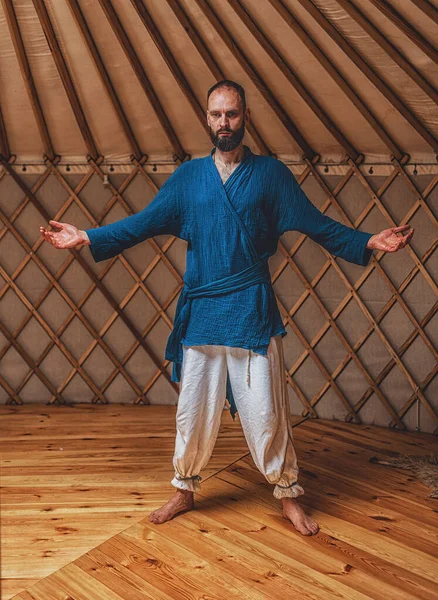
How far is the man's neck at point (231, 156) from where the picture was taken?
66.5 inches

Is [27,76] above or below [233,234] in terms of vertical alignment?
above

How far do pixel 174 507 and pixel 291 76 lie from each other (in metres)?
1.49

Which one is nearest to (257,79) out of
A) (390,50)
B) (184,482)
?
(390,50)

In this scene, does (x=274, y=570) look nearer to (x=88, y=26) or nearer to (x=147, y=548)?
(x=147, y=548)

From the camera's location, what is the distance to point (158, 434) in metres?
2.64

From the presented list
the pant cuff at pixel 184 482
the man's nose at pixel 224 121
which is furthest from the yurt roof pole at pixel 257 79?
the pant cuff at pixel 184 482

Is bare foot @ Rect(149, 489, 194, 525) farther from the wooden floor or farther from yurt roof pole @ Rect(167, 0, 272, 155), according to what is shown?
yurt roof pole @ Rect(167, 0, 272, 155)

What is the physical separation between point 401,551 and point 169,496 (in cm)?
72

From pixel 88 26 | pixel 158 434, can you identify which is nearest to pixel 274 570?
pixel 158 434

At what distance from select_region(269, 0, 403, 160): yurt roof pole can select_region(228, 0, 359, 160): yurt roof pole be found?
0.12 m

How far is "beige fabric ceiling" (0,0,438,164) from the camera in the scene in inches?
75.2

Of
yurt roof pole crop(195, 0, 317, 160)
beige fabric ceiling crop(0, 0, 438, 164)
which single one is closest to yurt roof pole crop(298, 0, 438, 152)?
beige fabric ceiling crop(0, 0, 438, 164)

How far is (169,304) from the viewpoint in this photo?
2.97 metres

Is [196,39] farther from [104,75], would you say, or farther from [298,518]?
[298,518]
